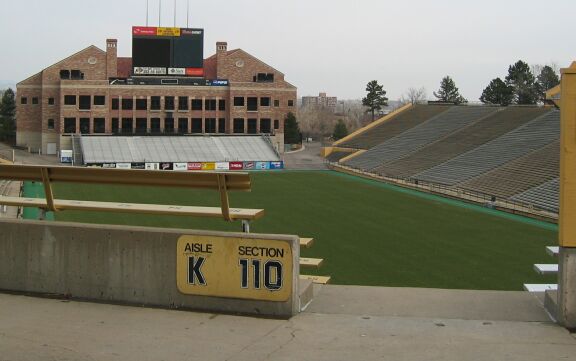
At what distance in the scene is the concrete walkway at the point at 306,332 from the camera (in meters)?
5.32

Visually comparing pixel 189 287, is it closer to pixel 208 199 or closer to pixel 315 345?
pixel 315 345

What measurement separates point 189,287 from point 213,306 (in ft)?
1.04

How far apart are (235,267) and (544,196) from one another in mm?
31190

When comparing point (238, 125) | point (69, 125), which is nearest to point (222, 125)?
point (238, 125)

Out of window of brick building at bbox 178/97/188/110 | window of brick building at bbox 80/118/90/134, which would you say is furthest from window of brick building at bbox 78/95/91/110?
window of brick building at bbox 178/97/188/110

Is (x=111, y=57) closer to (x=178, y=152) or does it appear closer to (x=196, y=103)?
(x=196, y=103)

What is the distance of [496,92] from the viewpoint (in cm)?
8750

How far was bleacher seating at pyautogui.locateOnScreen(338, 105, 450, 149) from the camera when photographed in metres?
70.5

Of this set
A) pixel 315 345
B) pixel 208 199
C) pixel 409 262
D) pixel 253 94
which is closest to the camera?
pixel 315 345

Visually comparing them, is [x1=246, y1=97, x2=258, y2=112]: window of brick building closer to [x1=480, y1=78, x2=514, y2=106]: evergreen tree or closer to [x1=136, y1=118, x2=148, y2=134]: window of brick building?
[x1=136, y1=118, x2=148, y2=134]: window of brick building

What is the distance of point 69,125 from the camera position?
243 ft

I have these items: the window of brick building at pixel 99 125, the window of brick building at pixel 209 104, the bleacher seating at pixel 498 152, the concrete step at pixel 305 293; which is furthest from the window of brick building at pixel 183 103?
the concrete step at pixel 305 293

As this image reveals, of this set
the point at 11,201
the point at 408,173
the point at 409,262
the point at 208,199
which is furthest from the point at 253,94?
the point at 11,201

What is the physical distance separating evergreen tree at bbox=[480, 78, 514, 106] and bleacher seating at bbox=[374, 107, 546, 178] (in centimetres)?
2776
